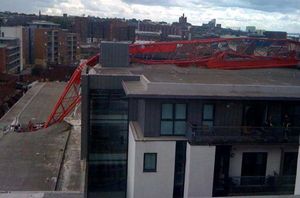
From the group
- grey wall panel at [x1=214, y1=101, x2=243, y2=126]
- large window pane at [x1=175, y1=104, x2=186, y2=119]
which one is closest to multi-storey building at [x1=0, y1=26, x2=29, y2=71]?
large window pane at [x1=175, y1=104, x2=186, y2=119]

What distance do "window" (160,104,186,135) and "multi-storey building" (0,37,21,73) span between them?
68.3 m

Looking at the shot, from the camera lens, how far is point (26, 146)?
2742 cm

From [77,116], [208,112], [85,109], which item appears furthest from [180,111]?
[77,116]

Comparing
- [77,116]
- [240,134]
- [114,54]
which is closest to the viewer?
[240,134]

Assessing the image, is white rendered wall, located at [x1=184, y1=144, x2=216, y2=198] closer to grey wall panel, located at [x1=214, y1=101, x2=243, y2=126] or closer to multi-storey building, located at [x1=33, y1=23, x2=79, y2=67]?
grey wall panel, located at [x1=214, y1=101, x2=243, y2=126]

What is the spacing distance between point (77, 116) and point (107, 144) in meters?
13.5

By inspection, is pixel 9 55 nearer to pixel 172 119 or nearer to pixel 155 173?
pixel 172 119

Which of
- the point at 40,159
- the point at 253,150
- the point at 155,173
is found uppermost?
the point at 253,150

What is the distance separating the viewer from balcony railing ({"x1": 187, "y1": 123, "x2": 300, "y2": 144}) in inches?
651

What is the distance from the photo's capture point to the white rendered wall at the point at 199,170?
54.3 feet

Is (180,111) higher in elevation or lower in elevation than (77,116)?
higher

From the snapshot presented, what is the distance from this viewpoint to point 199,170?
1670cm

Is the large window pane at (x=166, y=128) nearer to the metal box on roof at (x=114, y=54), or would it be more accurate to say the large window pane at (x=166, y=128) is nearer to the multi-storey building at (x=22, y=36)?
the metal box on roof at (x=114, y=54)

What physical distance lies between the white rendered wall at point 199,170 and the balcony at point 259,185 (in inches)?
40.9
